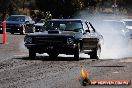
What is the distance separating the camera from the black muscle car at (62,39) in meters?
19.2

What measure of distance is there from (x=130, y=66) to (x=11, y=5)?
6356cm

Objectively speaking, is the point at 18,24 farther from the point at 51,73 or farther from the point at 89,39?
the point at 51,73

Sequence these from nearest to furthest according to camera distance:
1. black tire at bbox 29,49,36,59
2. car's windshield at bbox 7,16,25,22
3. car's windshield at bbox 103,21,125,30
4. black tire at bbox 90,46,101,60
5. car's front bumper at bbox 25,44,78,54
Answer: car's front bumper at bbox 25,44,78,54, black tire at bbox 29,49,36,59, black tire at bbox 90,46,101,60, car's windshield at bbox 103,21,125,30, car's windshield at bbox 7,16,25,22

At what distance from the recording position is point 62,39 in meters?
19.2

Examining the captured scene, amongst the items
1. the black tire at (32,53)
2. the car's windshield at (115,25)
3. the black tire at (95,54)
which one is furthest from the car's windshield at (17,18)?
the black tire at (32,53)

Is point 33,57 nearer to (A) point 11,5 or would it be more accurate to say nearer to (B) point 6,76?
(B) point 6,76

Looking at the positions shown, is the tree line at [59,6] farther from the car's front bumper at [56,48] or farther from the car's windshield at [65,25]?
the car's front bumper at [56,48]

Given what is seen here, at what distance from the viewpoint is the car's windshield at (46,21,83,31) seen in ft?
66.7

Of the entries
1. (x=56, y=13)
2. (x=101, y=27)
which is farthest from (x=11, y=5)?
(x=101, y=27)

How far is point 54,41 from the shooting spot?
63.0 ft

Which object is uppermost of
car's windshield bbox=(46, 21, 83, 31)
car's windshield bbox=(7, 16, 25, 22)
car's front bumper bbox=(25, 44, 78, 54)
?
car's windshield bbox=(46, 21, 83, 31)

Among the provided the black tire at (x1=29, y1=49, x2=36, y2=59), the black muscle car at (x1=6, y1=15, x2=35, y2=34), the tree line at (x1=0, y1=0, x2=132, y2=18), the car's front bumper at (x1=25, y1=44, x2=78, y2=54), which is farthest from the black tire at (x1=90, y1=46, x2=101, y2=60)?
the tree line at (x1=0, y1=0, x2=132, y2=18)

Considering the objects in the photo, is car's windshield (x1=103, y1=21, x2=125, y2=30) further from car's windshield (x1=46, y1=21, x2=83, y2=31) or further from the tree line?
the tree line

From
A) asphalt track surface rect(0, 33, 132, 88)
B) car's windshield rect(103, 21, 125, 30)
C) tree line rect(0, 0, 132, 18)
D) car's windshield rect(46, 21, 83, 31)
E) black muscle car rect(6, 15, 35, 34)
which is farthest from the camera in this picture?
tree line rect(0, 0, 132, 18)
